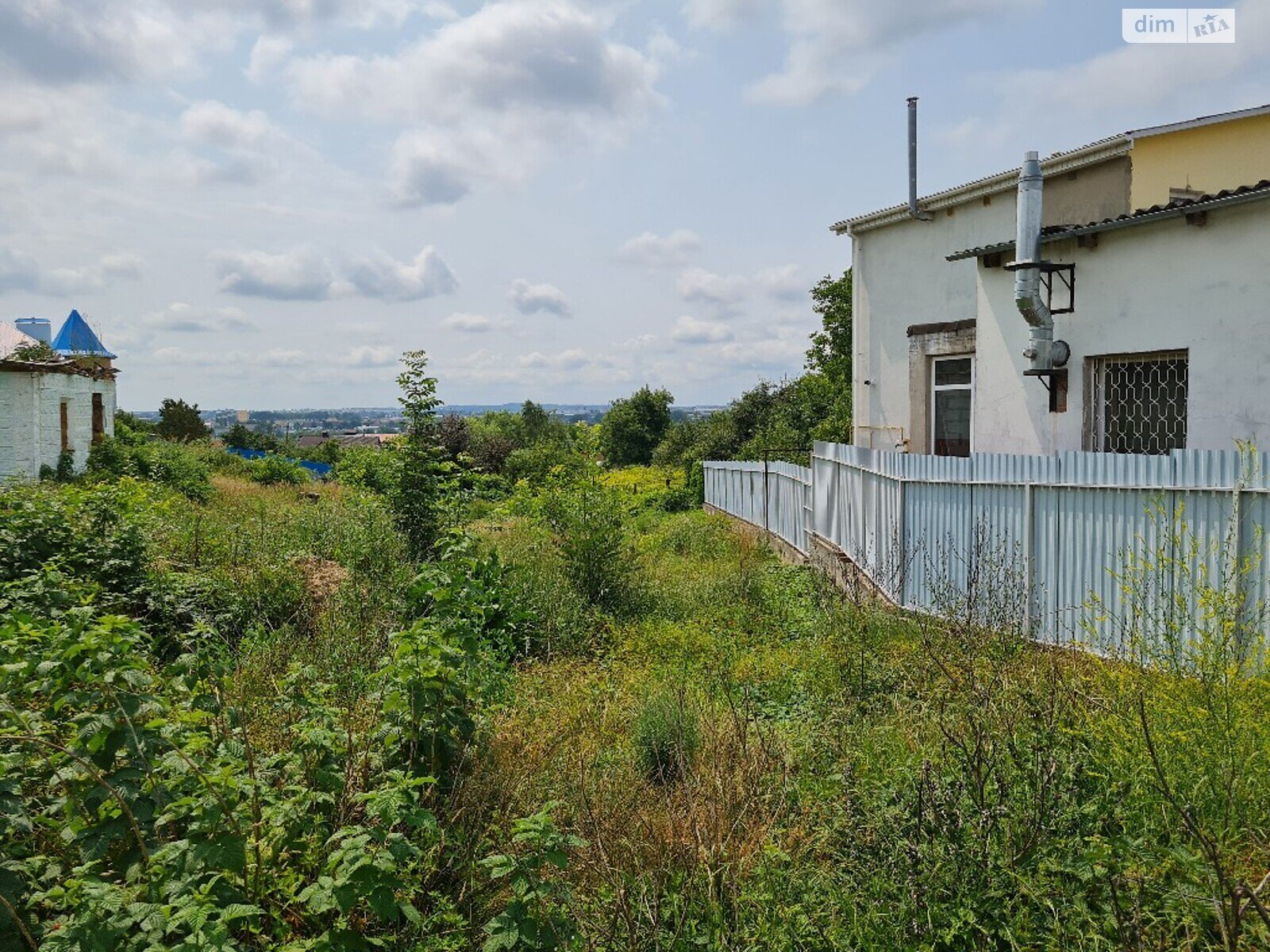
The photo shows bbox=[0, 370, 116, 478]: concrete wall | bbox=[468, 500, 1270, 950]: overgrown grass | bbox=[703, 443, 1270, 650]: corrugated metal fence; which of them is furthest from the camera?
bbox=[0, 370, 116, 478]: concrete wall

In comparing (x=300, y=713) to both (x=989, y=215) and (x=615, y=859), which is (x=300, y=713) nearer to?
(x=615, y=859)

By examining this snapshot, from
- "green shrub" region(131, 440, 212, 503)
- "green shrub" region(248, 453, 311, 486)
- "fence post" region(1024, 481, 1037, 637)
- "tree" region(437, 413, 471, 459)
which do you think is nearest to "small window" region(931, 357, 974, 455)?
"fence post" region(1024, 481, 1037, 637)

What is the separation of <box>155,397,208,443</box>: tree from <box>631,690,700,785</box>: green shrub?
140ft

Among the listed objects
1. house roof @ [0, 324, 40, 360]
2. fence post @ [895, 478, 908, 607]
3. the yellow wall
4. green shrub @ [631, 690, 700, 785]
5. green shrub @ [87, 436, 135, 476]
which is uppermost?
house roof @ [0, 324, 40, 360]

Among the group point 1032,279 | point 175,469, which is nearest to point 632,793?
point 1032,279

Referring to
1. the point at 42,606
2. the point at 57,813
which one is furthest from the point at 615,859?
the point at 42,606

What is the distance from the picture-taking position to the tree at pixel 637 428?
49.6 metres

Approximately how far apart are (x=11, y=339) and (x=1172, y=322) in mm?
39711

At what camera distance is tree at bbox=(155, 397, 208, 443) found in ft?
141

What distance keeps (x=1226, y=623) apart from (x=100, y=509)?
Result: 30.4ft

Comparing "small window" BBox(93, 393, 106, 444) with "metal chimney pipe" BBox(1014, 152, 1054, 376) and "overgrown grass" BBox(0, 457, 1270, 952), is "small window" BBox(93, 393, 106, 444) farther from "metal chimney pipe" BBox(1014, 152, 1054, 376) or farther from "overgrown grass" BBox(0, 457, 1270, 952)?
"metal chimney pipe" BBox(1014, 152, 1054, 376)

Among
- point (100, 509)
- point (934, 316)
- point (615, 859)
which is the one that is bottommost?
point (615, 859)

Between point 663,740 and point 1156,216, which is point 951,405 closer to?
point 1156,216

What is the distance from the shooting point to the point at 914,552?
8078mm
